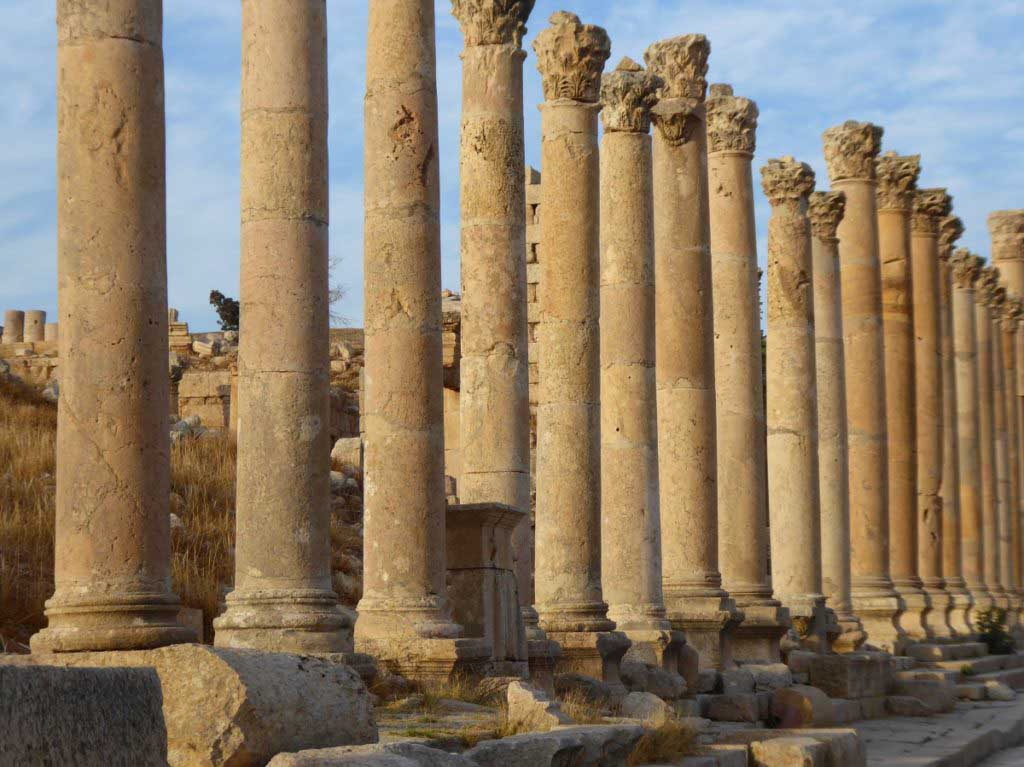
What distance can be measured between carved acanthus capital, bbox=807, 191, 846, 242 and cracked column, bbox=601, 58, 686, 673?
33.4 feet

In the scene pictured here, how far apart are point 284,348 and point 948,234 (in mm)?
29907

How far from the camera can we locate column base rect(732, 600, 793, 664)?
91.1ft

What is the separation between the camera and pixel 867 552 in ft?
118

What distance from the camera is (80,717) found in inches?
299

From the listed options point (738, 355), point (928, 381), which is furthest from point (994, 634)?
point (738, 355)

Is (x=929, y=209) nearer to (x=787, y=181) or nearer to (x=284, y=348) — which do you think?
(x=787, y=181)

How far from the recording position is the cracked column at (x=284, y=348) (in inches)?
643

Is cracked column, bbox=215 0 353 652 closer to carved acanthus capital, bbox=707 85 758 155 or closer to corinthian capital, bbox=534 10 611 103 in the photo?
corinthian capital, bbox=534 10 611 103

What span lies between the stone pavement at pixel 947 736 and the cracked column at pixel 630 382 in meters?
3.24

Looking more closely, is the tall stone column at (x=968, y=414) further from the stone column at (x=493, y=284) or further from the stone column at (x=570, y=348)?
the stone column at (x=493, y=284)

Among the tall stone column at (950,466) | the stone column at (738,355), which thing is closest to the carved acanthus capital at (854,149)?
the tall stone column at (950,466)

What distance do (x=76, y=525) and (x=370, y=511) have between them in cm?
514

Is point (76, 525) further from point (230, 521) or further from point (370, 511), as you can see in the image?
point (230, 521)

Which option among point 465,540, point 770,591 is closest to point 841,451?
point 770,591
